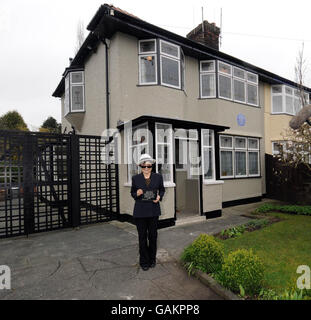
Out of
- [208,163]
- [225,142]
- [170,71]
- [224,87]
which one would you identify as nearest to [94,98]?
[170,71]

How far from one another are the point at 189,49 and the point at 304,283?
9.14m

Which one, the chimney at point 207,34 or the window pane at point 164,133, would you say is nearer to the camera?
the window pane at point 164,133

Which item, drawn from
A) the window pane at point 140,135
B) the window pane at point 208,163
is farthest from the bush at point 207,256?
the window pane at point 208,163

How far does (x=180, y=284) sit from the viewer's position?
3.61 metres

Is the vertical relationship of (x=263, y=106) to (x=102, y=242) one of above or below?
above

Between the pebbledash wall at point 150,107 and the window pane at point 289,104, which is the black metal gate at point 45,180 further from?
the window pane at point 289,104

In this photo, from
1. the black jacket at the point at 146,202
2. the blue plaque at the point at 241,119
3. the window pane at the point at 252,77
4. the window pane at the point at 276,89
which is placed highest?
the window pane at the point at 252,77

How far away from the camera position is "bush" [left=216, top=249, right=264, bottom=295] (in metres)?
3.18

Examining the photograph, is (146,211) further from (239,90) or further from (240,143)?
(239,90)

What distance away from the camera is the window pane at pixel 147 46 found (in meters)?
8.58

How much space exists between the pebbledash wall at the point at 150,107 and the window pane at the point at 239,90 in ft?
1.29
